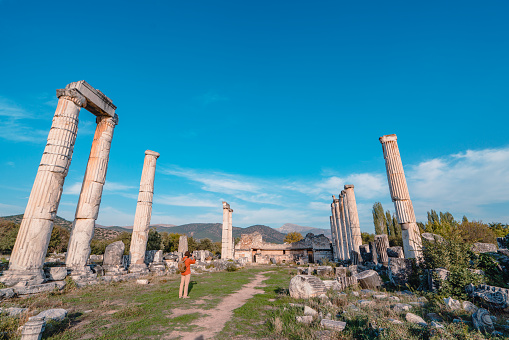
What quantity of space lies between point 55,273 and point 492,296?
1399 centimetres

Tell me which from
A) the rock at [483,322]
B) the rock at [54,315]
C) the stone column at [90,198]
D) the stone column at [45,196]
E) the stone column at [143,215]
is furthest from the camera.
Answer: the stone column at [143,215]

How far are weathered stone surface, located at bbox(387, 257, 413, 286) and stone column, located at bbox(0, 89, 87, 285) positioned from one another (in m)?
13.3

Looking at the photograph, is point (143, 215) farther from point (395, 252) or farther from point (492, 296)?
point (492, 296)

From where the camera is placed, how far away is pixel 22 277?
8219 millimetres

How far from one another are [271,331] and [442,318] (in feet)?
12.0

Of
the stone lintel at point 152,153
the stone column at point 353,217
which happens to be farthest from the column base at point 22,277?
the stone column at point 353,217

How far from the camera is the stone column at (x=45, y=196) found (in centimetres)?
859

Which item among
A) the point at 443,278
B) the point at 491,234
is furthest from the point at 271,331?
the point at 491,234

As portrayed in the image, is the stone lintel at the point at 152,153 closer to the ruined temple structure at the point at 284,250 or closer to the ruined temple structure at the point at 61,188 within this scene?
the ruined temple structure at the point at 61,188

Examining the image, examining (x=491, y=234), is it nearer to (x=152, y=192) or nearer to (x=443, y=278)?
(x=443, y=278)

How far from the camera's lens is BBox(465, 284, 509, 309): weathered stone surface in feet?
16.4

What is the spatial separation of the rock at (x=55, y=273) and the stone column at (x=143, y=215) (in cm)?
494

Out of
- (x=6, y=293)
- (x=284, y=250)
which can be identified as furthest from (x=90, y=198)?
(x=284, y=250)

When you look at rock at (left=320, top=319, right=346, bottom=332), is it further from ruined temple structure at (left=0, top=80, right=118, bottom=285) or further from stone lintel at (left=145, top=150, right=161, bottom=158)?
stone lintel at (left=145, top=150, right=161, bottom=158)
